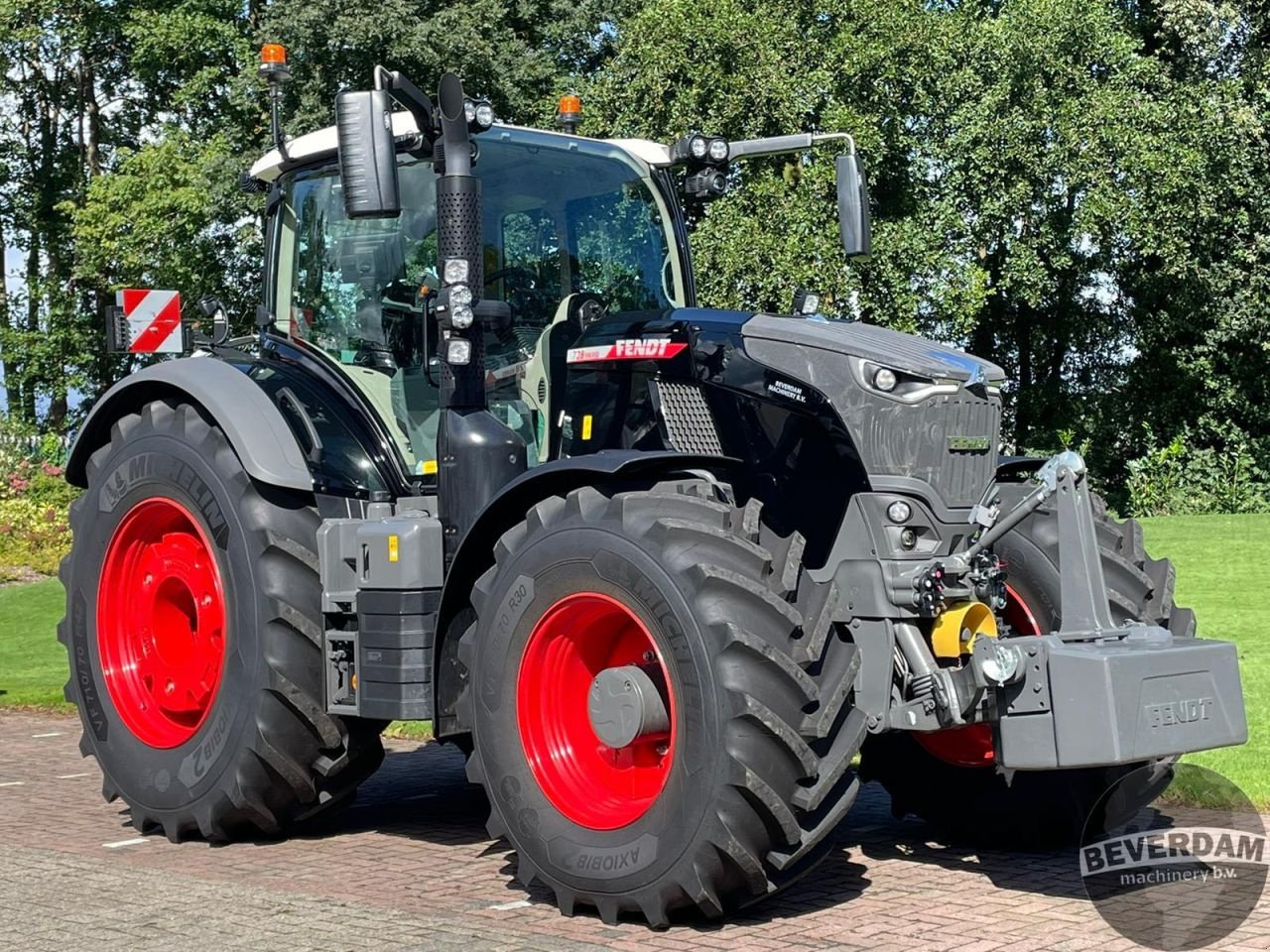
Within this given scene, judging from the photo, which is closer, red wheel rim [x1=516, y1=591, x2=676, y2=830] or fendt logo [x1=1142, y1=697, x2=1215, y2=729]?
fendt logo [x1=1142, y1=697, x2=1215, y2=729]

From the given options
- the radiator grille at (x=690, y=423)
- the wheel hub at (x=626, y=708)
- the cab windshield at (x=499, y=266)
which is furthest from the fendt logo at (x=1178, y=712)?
the cab windshield at (x=499, y=266)

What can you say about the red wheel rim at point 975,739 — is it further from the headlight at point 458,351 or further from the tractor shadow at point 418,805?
the headlight at point 458,351

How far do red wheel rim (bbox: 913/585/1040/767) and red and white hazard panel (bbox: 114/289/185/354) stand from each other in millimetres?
6491

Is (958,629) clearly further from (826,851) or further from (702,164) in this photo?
(702,164)

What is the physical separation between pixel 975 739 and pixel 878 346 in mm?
1709

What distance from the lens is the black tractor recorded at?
515cm

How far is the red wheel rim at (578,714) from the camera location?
557 centimetres

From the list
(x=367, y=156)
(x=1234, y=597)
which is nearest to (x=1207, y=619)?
(x=1234, y=597)

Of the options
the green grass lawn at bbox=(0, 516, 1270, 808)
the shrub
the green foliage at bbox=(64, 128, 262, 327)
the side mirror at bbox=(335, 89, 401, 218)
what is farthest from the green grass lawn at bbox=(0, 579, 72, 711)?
the green foliage at bbox=(64, 128, 262, 327)

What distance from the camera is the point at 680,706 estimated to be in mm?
5184

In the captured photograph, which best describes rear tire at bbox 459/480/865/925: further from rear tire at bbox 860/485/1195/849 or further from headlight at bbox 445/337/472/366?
rear tire at bbox 860/485/1195/849

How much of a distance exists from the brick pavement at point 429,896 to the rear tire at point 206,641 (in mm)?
243

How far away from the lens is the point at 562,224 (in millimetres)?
7008

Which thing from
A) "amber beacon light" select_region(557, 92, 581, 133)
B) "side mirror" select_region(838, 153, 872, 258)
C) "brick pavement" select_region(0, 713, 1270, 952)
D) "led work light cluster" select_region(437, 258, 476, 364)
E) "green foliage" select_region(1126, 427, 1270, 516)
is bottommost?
"green foliage" select_region(1126, 427, 1270, 516)
